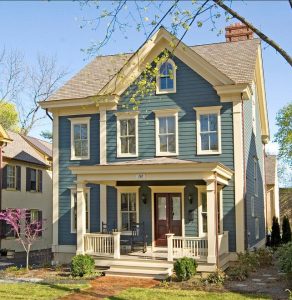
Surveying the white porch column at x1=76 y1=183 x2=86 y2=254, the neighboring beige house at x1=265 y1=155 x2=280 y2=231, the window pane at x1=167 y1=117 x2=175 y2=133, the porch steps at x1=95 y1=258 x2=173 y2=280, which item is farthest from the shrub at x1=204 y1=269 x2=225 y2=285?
the neighboring beige house at x1=265 y1=155 x2=280 y2=231

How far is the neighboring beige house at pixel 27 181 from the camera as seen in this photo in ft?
86.3

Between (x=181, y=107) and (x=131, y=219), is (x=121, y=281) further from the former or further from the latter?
(x=181, y=107)

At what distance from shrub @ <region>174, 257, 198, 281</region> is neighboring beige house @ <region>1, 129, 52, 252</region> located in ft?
46.5

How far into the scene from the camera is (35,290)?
1305cm

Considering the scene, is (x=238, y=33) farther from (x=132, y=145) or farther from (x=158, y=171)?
(x=158, y=171)

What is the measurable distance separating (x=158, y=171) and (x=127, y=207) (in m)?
3.90

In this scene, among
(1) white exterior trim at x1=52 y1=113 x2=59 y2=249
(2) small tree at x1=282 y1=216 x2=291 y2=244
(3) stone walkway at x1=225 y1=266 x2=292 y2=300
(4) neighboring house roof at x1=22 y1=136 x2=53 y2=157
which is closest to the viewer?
(3) stone walkway at x1=225 y1=266 x2=292 y2=300

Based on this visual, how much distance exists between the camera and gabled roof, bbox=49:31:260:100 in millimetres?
19172

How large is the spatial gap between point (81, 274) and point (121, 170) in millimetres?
3882

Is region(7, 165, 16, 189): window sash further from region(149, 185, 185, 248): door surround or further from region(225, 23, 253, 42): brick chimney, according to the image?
region(225, 23, 253, 42): brick chimney

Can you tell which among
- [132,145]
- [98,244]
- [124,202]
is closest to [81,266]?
[98,244]

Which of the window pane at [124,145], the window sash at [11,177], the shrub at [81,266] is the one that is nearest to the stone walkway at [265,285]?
the shrub at [81,266]

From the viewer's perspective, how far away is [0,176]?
25.5m

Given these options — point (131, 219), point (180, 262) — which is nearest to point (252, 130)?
point (131, 219)
